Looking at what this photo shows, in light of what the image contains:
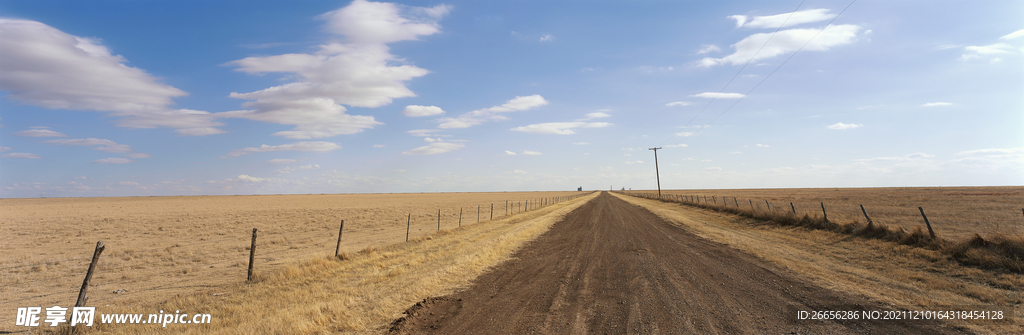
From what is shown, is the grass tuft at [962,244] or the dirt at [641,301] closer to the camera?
the dirt at [641,301]

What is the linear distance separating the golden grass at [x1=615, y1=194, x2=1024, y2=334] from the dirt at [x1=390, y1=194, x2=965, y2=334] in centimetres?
70

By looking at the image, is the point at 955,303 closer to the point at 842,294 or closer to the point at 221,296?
the point at 842,294

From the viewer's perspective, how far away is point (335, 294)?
898 cm

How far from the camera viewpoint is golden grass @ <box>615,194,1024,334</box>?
7.39 metres

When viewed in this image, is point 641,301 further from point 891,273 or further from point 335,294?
point 891,273

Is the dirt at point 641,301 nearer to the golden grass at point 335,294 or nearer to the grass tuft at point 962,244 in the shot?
the golden grass at point 335,294

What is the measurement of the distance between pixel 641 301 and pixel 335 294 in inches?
268

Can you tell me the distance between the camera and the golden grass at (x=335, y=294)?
698 centimetres

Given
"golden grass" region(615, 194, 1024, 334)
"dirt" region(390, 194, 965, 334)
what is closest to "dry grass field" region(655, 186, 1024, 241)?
"golden grass" region(615, 194, 1024, 334)

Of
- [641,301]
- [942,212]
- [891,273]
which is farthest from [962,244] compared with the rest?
[942,212]

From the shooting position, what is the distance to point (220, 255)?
18.6 meters

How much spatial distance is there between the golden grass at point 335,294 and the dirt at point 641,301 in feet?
2.44

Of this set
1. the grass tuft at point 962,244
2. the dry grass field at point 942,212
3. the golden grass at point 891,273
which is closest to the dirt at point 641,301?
the golden grass at point 891,273

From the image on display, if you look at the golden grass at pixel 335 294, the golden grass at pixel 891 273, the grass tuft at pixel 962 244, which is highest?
the grass tuft at pixel 962 244
